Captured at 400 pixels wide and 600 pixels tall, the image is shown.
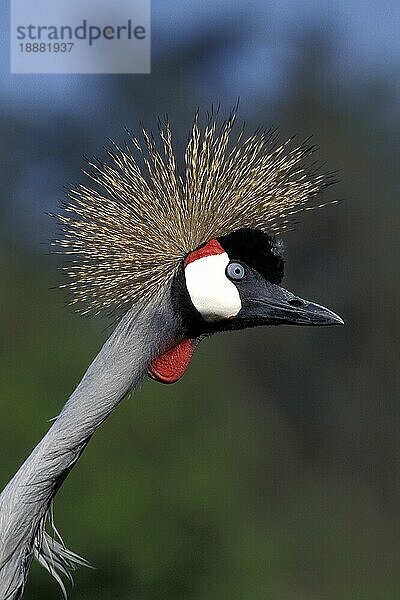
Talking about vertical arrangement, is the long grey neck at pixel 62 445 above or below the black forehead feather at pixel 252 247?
below

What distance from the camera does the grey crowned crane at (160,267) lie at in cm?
216

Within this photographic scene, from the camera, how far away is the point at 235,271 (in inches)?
89.4

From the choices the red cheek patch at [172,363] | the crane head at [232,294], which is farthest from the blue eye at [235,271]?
the red cheek patch at [172,363]

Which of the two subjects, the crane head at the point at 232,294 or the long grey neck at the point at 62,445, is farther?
the crane head at the point at 232,294

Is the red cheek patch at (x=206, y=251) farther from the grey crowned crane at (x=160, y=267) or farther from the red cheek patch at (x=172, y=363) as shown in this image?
the red cheek patch at (x=172, y=363)

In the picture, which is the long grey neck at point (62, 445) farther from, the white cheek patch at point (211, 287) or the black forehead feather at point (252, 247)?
the black forehead feather at point (252, 247)

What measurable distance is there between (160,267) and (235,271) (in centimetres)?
14

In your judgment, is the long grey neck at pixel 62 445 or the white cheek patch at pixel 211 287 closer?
the long grey neck at pixel 62 445

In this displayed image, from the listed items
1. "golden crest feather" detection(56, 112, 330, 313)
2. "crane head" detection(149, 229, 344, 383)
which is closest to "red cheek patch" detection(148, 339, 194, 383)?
"crane head" detection(149, 229, 344, 383)

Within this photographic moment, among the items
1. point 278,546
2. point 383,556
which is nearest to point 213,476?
point 278,546

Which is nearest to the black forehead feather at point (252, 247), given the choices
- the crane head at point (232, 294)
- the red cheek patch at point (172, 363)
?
the crane head at point (232, 294)

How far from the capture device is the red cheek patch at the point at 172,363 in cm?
228

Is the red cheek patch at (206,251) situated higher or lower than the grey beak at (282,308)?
higher

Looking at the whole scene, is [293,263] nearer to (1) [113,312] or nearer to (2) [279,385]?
(2) [279,385]
